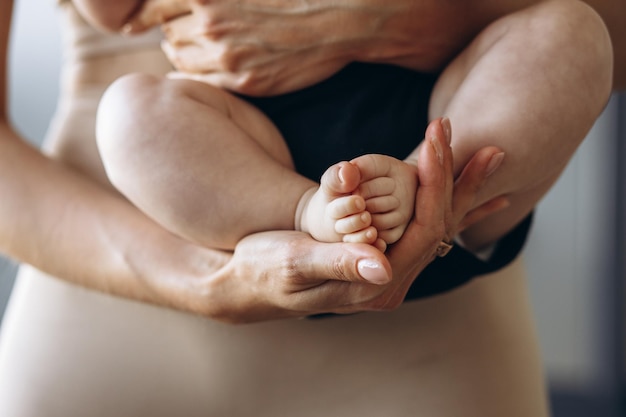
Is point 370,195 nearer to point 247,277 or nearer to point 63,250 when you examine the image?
point 247,277

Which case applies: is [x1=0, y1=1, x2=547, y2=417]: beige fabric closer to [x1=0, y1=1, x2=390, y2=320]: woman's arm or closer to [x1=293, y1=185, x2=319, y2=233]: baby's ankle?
[x1=0, y1=1, x2=390, y2=320]: woman's arm

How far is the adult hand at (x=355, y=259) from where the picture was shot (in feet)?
1.26

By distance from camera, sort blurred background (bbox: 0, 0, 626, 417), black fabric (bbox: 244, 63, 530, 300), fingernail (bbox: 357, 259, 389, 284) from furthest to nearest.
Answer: blurred background (bbox: 0, 0, 626, 417) < black fabric (bbox: 244, 63, 530, 300) < fingernail (bbox: 357, 259, 389, 284)

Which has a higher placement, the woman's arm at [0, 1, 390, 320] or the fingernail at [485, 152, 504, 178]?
the fingernail at [485, 152, 504, 178]

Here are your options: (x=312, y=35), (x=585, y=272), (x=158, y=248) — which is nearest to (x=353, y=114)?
(x=312, y=35)

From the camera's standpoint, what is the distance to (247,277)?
470 mm

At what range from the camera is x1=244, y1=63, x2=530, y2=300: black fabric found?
18.6 inches

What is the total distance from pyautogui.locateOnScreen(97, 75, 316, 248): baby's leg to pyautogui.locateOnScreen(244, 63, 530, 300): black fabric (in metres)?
0.03

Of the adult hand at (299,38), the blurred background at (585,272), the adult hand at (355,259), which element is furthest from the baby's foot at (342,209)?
the blurred background at (585,272)

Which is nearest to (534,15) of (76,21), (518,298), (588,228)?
(518,298)

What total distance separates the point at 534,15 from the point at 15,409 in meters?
0.44

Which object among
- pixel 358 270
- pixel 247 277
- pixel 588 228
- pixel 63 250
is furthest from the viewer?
pixel 588 228

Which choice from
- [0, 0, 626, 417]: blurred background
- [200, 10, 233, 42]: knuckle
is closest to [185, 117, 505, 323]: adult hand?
[200, 10, 233, 42]: knuckle

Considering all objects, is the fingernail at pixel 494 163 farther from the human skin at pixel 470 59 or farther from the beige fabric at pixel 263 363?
the beige fabric at pixel 263 363
